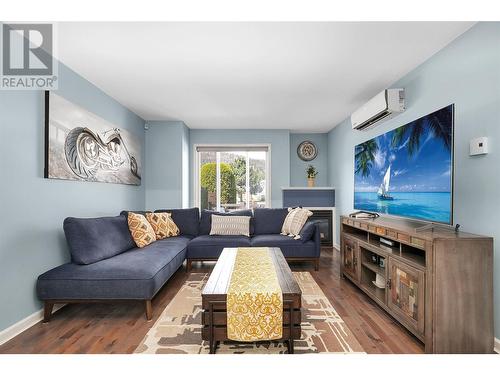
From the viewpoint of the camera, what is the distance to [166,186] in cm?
471

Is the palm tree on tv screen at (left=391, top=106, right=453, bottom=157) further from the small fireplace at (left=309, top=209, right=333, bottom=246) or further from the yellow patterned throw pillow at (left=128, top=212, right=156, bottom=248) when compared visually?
the yellow patterned throw pillow at (left=128, top=212, right=156, bottom=248)

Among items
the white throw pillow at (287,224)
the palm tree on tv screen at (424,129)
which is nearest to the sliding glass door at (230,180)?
the white throw pillow at (287,224)

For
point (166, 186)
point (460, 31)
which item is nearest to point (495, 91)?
point (460, 31)

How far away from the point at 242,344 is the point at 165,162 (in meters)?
3.65

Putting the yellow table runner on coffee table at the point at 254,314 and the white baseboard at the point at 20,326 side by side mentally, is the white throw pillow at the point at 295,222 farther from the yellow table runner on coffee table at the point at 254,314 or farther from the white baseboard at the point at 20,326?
the white baseboard at the point at 20,326

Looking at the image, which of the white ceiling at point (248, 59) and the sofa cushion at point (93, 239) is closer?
the white ceiling at point (248, 59)

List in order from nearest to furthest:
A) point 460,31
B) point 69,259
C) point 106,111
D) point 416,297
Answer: point 416,297
point 460,31
point 69,259
point 106,111

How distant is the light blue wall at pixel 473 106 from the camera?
173cm

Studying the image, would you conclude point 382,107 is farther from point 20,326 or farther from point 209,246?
point 20,326

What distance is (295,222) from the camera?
3.88 m

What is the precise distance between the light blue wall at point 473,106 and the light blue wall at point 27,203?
136 inches

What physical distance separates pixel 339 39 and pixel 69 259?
3260 millimetres

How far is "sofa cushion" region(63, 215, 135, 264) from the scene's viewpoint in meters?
2.33
